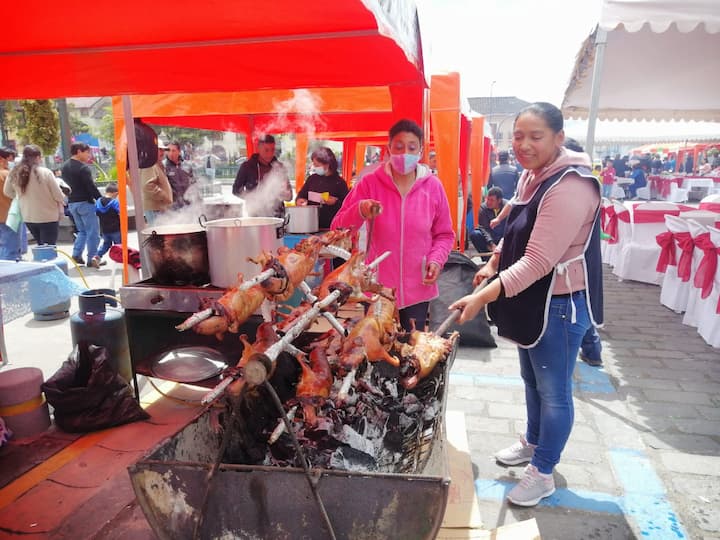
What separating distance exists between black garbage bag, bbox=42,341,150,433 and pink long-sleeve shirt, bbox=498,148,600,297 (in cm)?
303

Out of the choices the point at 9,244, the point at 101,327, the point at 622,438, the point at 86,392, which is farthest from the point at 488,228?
the point at 9,244

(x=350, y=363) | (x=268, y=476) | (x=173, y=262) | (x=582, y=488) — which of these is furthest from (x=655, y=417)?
(x=173, y=262)

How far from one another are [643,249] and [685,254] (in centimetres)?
236

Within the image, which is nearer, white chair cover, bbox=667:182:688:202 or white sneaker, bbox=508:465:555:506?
white sneaker, bbox=508:465:555:506

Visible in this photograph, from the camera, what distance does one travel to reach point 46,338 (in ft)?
18.9

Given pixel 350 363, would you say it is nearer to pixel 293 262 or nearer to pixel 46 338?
pixel 293 262

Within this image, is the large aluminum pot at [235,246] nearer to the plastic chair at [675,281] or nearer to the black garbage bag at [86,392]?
the black garbage bag at [86,392]

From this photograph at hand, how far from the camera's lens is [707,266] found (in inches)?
220

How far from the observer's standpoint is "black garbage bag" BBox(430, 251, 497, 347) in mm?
5168

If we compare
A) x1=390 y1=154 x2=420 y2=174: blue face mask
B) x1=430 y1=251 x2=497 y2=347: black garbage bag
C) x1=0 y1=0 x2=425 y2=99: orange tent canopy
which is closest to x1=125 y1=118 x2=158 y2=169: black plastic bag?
x1=0 y1=0 x2=425 y2=99: orange tent canopy

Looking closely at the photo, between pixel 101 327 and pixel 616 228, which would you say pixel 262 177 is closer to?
pixel 101 327

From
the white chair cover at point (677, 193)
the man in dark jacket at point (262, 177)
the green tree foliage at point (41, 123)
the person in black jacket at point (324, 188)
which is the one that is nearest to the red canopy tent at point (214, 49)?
the man in dark jacket at point (262, 177)

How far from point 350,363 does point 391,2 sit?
1.69 meters

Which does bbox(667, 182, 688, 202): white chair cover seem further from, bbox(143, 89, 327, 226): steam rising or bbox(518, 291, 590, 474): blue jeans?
bbox(518, 291, 590, 474): blue jeans
